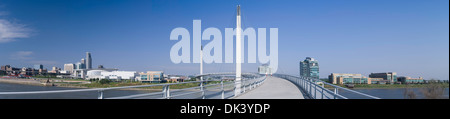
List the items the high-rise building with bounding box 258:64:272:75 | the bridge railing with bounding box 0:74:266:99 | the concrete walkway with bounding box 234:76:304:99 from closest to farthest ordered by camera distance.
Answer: the bridge railing with bounding box 0:74:266:99 < the concrete walkway with bounding box 234:76:304:99 < the high-rise building with bounding box 258:64:272:75

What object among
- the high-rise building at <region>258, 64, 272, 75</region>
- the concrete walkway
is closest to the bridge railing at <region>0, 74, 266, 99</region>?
the concrete walkway

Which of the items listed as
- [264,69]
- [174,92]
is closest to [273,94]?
[174,92]

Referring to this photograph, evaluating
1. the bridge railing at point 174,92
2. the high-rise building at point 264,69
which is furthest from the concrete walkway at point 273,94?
the high-rise building at point 264,69

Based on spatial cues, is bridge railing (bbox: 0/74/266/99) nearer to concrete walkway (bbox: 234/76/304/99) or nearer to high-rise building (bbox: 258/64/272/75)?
concrete walkway (bbox: 234/76/304/99)

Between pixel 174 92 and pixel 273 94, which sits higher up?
pixel 174 92

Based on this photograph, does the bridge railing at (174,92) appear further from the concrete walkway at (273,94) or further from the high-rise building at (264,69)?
the high-rise building at (264,69)

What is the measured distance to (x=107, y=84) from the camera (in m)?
49.8

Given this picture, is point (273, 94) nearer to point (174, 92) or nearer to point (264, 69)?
point (174, 92)

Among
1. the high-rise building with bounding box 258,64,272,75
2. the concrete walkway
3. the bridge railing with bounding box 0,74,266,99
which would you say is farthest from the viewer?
the high-rise building with bounding box 258,64,272,75
